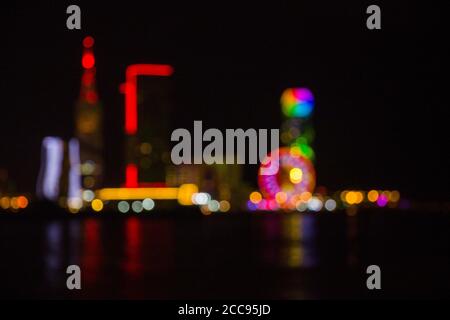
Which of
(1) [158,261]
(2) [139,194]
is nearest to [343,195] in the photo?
(2) [139,194]

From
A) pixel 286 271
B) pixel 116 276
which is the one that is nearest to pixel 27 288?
pixel 116 276

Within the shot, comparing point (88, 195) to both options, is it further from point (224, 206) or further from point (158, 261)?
point (158, 261)

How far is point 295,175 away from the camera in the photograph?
8144 centimetres

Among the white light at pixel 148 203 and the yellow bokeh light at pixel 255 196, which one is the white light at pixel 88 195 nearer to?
the white light at pixel 148 203

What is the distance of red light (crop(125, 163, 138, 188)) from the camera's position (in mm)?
86750

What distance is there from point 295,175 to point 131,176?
56.5 feet

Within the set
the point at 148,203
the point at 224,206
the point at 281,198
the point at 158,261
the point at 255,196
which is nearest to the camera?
the point at 158,261

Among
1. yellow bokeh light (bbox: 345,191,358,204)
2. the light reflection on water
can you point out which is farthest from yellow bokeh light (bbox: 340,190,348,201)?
the light reflection on water

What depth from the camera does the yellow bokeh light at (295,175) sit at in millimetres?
80250

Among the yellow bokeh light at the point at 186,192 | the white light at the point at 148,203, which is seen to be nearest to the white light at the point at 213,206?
the yellow bokeh light at the point at 186,192

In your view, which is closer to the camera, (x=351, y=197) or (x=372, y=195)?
(x=351, y=197)
